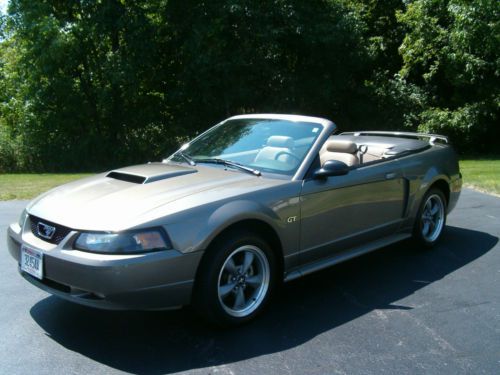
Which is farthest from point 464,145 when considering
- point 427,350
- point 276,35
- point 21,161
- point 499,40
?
point 427,350

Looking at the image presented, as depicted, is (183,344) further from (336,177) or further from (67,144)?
(67,144)

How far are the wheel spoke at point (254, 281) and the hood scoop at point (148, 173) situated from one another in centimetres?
108

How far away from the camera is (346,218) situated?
4840mm

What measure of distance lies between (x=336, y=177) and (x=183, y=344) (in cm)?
201

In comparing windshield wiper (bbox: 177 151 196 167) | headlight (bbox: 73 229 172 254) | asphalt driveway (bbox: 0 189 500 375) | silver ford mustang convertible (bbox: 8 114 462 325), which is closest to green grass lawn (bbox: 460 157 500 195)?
silver ford mustang convertible (bbox: 8 114 462 325)

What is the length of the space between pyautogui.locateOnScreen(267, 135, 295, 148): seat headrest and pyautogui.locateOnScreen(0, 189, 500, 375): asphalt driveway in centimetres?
132

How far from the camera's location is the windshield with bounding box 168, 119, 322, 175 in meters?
4.73

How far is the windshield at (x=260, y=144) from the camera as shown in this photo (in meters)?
4.73

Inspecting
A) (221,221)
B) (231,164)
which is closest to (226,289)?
(221,221)

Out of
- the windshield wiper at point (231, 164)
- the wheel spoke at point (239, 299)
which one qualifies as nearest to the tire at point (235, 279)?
the wheel spoke at point (239, 299)

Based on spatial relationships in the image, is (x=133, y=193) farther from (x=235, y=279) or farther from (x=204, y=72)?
(x=204, y=72)

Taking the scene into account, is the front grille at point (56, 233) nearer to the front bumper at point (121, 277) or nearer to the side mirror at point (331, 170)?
the front bumper at point (121, 277)

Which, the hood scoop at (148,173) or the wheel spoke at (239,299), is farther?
the hood scoop at (148,173)

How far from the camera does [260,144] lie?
5000mm
